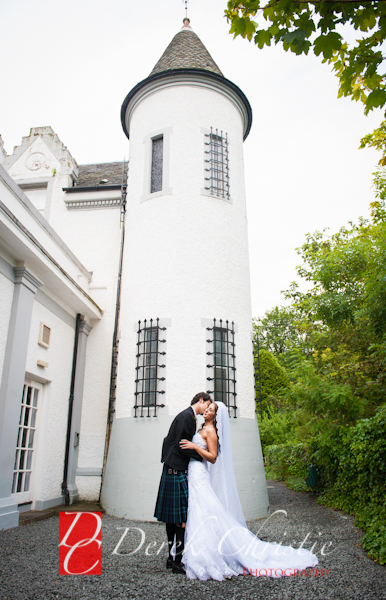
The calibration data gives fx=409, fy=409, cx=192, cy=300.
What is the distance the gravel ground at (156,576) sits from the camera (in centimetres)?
353

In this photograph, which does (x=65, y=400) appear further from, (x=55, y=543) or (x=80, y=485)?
(x=55, y=543)

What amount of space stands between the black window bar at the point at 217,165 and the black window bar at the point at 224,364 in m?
3.13

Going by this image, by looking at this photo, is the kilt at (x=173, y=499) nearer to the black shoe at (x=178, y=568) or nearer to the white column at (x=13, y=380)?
the black shoe at (x=178, y=568)

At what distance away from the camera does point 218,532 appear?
416 centimetres

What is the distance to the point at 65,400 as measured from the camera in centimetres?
858

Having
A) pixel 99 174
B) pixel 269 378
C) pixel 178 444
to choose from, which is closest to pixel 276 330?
pixel 269 378

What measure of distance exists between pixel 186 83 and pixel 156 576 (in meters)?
9.80

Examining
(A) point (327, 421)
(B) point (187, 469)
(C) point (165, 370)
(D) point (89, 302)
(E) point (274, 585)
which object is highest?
(D) point (89, 302)

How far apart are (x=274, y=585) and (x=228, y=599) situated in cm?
57

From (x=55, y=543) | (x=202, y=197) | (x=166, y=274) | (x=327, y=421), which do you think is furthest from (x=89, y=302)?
(x=327, y=421)

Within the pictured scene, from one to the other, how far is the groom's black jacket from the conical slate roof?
858 centimetres

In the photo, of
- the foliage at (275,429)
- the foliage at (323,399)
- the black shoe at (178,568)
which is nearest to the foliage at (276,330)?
the foliage at (275,429)

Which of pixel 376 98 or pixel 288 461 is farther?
pixel 288 461

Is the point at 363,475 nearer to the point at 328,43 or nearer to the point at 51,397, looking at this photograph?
the point at 51,397
